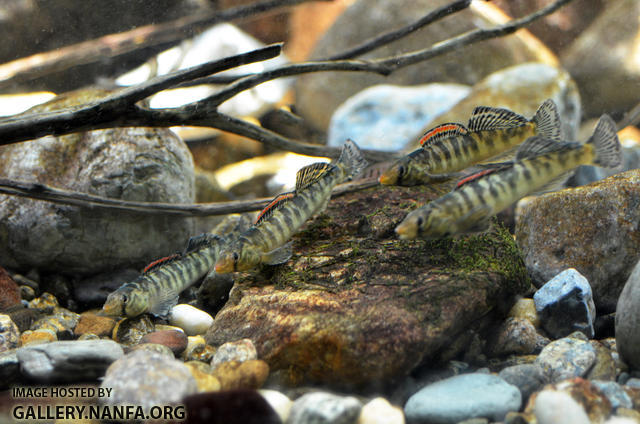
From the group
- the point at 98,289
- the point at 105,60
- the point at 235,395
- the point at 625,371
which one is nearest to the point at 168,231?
the point at 98,289

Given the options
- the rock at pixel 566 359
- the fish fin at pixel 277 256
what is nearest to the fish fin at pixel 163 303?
the fish fin at pixel 277 256

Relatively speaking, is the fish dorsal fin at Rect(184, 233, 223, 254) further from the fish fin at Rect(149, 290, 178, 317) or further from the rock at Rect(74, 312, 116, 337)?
the rock at Rect(74, 312, 116, 337)

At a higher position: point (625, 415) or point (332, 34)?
point (332, 34)

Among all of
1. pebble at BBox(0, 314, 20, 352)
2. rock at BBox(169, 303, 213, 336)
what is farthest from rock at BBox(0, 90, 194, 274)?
pebble at BBox(0, 314, 20, 352)

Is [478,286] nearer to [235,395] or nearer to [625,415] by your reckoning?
[625,415]

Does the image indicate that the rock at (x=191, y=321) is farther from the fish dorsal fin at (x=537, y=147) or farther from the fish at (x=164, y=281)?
the fish dorsal fin at (x=537, y=147)
